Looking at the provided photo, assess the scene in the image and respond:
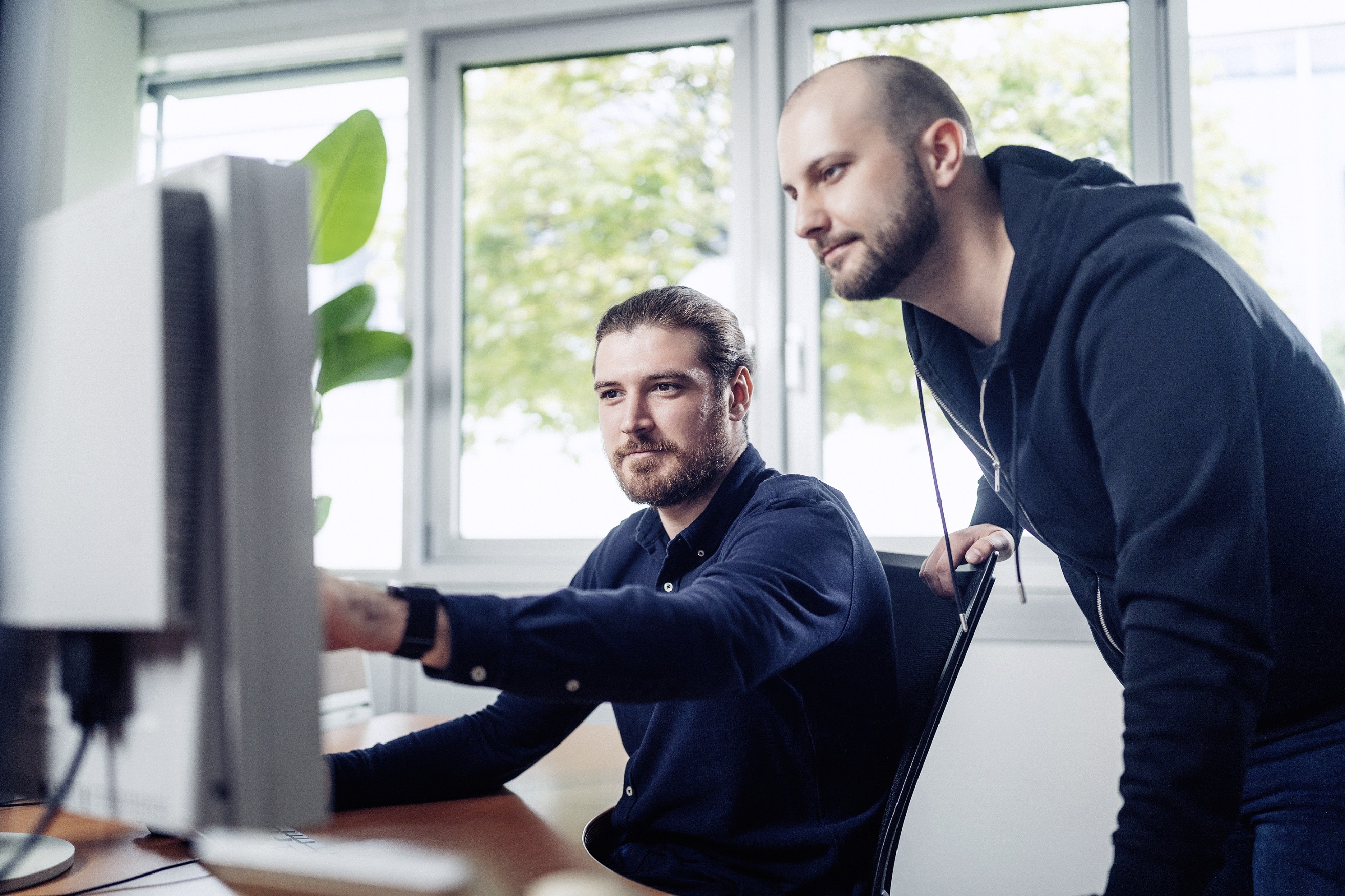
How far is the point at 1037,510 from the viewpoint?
1.02 m

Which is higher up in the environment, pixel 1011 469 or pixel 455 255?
pixel 455 255

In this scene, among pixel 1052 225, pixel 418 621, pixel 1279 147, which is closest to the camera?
pixel 418 621

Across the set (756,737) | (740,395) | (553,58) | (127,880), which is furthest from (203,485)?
(553,58)

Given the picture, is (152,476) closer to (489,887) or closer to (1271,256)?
(489,887)

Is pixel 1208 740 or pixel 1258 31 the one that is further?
pixel 1258 31

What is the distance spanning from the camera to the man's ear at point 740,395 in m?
1.47

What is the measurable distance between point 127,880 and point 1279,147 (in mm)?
2647

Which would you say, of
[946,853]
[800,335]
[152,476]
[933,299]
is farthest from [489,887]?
[800,335]

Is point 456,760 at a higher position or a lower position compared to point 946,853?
higher

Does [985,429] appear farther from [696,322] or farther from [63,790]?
[63,790]

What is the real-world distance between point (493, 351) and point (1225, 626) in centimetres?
232

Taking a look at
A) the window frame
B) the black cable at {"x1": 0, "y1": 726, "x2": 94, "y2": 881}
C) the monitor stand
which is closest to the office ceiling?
the window frame

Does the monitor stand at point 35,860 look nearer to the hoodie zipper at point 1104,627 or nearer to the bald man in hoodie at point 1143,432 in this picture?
the bald man in hoodie at point 1143,432

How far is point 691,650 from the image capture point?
0.79 metres
